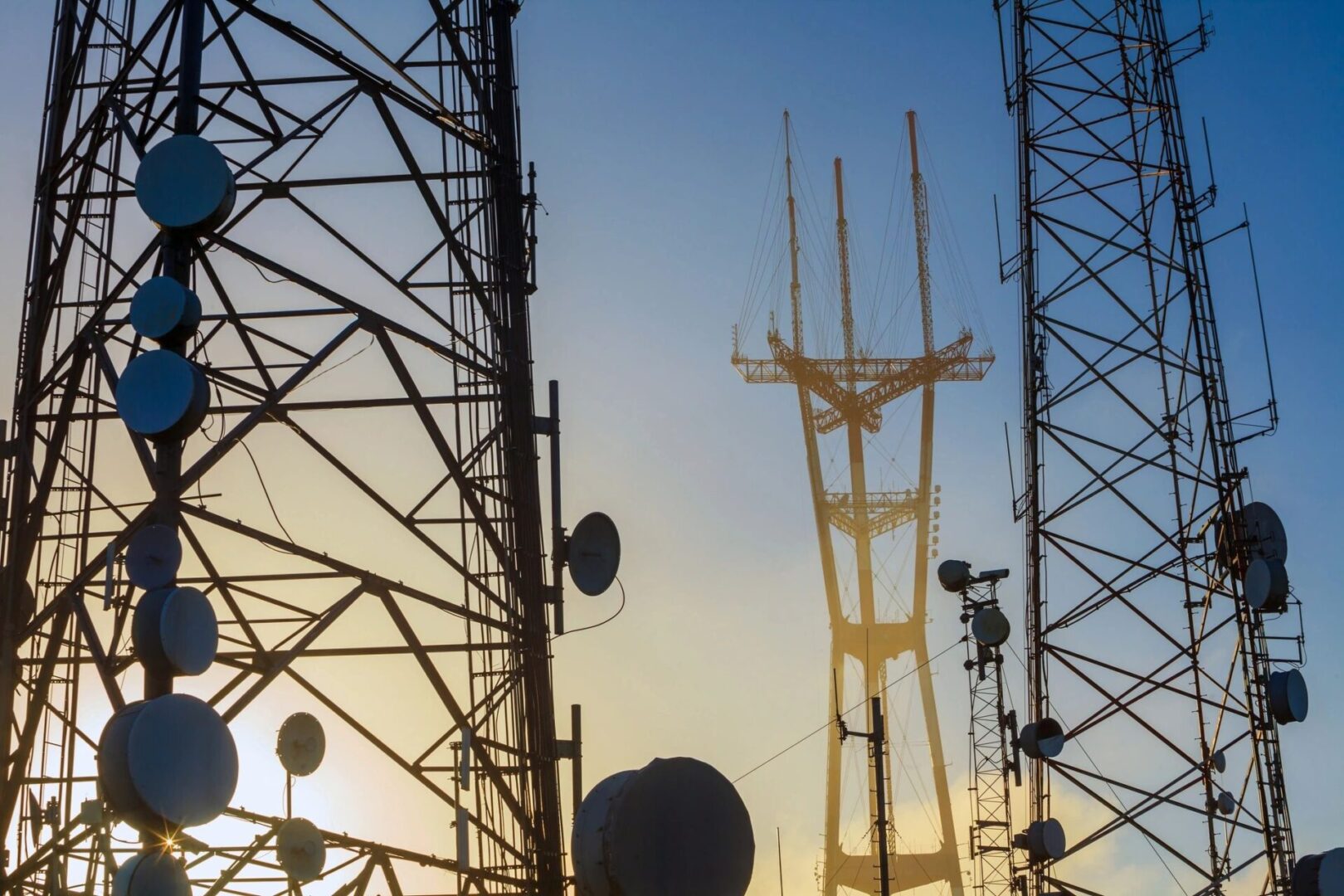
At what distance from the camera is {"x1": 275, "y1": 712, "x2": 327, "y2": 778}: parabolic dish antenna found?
19141 mm

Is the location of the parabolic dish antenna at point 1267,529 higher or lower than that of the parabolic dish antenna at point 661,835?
higher

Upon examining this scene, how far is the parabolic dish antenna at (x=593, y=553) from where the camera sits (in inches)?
713

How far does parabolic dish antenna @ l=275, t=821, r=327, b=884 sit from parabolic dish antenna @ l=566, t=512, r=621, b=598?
12.6ft

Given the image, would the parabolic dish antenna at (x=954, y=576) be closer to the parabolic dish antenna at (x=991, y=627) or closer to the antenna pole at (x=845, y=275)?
the parabolic dish antenna at (x=991, y=627)

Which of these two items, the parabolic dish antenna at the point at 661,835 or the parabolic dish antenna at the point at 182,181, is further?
the parabolic dish antenna at the point at 182,181

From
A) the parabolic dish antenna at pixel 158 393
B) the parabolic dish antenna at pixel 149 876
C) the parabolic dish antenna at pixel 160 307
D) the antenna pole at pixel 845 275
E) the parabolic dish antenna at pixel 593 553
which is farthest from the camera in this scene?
the antenna pole at pixel 845 275

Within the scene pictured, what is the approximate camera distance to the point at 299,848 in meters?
16.4

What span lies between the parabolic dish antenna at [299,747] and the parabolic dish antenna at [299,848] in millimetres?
2511

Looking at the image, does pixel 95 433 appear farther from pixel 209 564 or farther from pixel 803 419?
pixel 803 419

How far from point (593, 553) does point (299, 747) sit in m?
4.34

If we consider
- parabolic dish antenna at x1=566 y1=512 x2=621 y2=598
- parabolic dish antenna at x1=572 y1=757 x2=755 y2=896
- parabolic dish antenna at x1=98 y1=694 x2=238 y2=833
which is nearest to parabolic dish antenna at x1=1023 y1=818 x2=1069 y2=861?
parabolic dish antenna at x1=566 y1=512 x2=621 y2=598

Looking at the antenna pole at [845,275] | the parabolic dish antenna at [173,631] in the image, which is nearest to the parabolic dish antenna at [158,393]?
the parabolic dish antenna at [173,631]

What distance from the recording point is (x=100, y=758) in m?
12.2

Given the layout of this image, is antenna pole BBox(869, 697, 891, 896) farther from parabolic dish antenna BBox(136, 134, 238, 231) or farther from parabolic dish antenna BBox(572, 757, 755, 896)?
parabolic dish antenna BBox(136, 134, 238, 231)
